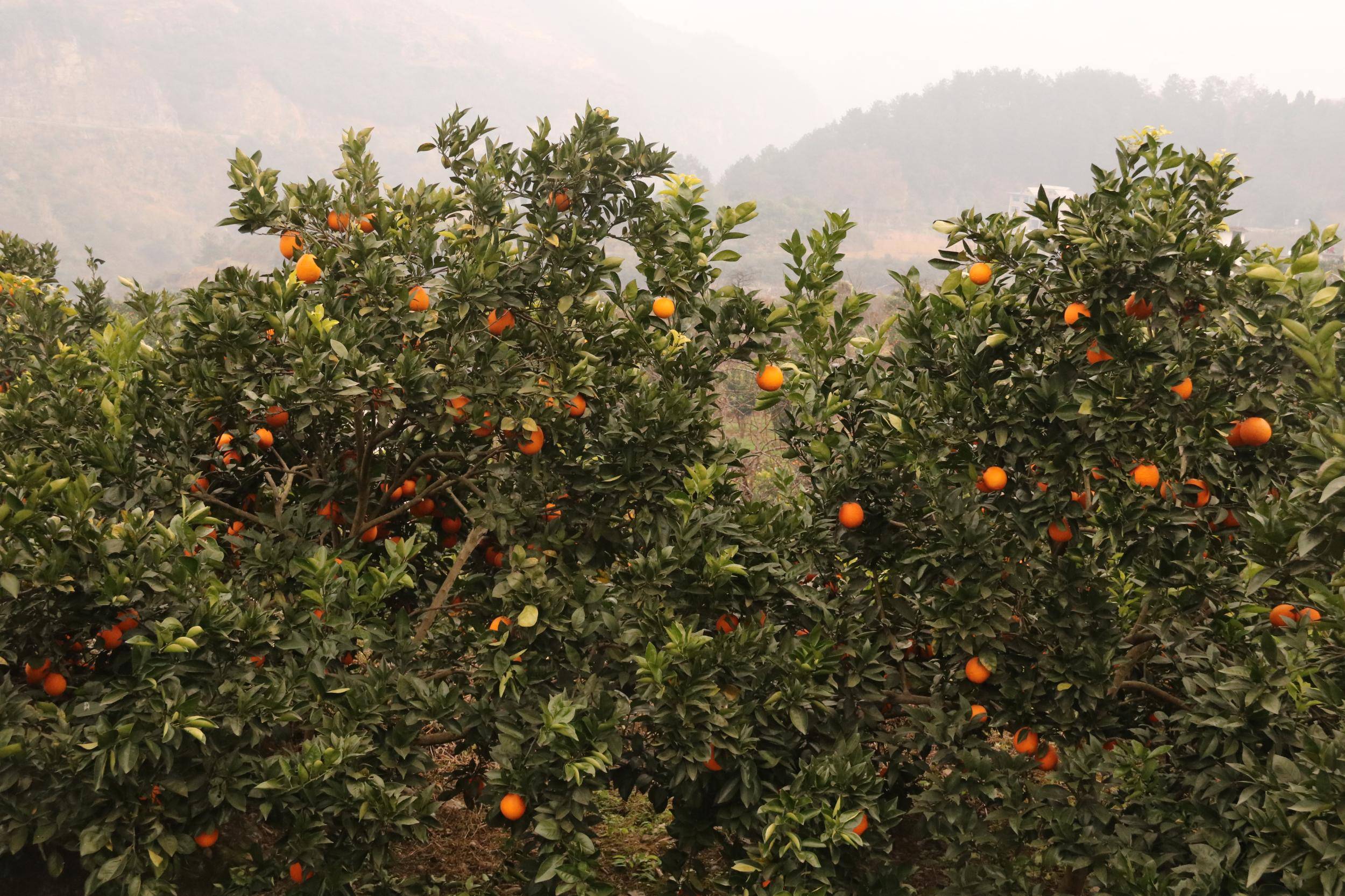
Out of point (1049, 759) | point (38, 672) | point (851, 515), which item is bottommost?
point (38, 672)

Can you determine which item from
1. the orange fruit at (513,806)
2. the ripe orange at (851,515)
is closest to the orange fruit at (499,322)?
the ripe orange at (851,515)

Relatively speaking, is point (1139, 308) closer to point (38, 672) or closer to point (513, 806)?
point (513, 806)

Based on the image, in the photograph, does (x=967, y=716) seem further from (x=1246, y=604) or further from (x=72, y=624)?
(x=72, y=624)

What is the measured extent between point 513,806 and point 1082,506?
5.67 ft

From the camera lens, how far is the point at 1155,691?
9.36 feet

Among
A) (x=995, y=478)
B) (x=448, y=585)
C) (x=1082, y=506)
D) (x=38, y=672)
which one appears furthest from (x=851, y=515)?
(x=38, y=672)

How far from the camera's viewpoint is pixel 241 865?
12.0 feet

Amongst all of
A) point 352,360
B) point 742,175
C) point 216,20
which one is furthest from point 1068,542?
point 216,20

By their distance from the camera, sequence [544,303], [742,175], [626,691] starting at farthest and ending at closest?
[742,175]
[626,691]
[544,303]

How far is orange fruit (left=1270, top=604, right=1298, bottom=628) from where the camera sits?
7.82 feet

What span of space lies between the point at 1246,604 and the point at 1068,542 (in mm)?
450

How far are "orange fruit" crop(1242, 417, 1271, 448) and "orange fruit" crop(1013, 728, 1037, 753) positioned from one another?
99cm

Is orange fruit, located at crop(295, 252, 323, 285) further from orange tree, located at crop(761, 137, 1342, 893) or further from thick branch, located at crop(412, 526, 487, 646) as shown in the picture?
orange tree, located at crop(761, 137, 1342, 893)

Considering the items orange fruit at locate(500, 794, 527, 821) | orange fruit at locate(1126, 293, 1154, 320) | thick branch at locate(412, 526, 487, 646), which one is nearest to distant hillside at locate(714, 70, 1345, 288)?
thick branch at locate(412, 526, 487, 646)
